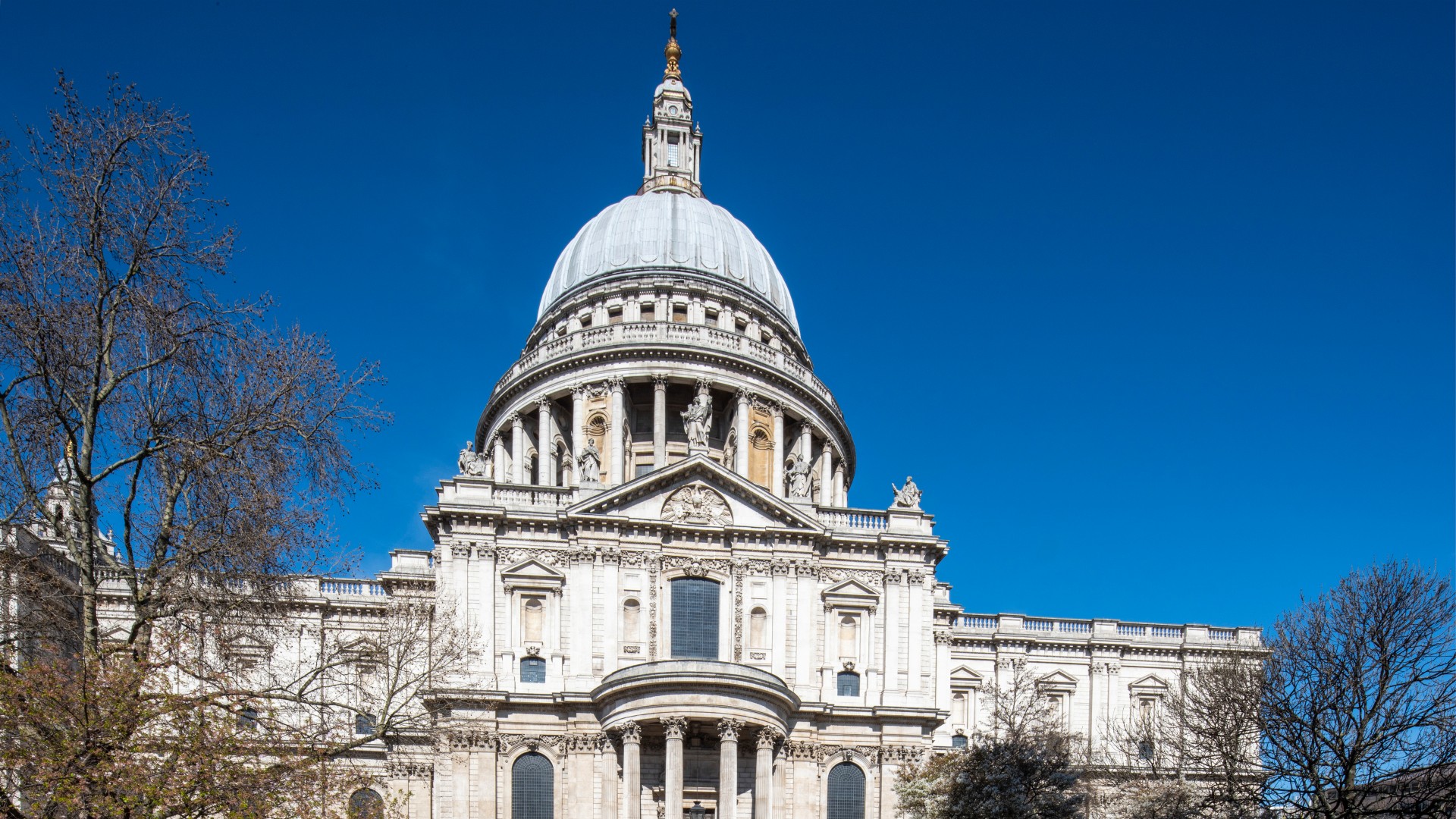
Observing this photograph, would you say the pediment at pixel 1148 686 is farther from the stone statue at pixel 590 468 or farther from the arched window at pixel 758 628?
the stone statue at pixel 590 468

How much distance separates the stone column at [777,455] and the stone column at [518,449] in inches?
516

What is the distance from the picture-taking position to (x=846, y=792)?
45.4 metres

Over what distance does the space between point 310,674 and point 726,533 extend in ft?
92.8

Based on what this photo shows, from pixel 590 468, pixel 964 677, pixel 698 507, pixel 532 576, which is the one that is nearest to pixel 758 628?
pixel 698 507

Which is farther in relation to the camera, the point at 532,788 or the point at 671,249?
the point at 671,249

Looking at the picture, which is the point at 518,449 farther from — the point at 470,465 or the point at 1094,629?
the point at 1094,629

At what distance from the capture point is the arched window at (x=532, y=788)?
43094mm

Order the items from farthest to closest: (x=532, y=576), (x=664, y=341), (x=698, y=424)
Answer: (x=664, y=341)
(x=698, y=424)
(x=532, y=576)

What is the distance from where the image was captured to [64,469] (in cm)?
1850

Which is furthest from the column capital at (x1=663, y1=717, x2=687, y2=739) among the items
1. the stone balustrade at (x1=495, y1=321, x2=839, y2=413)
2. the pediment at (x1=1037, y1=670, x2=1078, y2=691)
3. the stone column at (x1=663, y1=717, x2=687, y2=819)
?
the stone balustrade at (x1=495, y1=321, x2=839, y2=413)

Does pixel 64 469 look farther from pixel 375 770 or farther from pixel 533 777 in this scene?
pixel 375 770

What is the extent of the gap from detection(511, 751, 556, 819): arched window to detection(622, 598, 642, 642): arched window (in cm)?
532

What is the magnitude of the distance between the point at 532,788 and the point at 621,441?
2096cm

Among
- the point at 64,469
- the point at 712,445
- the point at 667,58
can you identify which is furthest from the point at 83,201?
the point at 667,58
